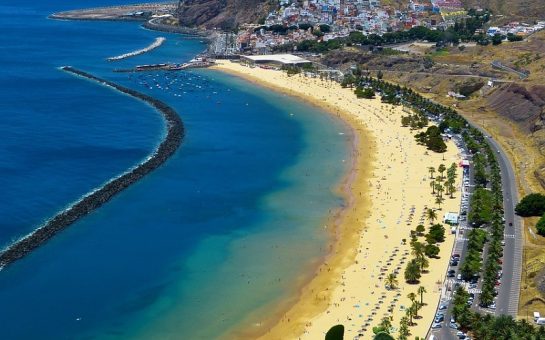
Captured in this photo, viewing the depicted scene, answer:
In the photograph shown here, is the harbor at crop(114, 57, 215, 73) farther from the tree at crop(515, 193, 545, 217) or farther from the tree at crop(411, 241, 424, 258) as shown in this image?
the tree at crop(411, 241, 424, 258)

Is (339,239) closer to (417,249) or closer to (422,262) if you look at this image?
(417,249)

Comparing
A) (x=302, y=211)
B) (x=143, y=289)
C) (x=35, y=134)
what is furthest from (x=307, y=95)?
(x=143, y=289)

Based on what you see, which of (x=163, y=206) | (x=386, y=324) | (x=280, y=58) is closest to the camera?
(x=386, y=324)

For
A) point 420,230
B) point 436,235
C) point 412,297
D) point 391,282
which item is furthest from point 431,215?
point 412,297

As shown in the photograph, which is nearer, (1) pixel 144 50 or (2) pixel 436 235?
(2) pixel 436 235

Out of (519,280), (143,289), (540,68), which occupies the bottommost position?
(143,289)

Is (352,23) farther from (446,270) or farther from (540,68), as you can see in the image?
(446,270)
